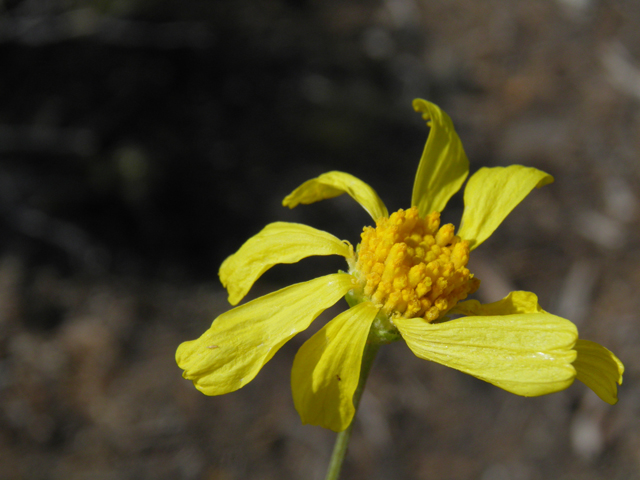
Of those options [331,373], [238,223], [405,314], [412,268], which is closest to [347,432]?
[331,373]

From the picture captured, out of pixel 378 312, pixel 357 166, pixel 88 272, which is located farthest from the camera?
pixel 357 166

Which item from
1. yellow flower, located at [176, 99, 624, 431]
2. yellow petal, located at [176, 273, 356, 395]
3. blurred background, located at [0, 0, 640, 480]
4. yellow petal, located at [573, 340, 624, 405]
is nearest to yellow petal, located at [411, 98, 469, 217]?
yellow flower, located at [176, 99, 624, 431]

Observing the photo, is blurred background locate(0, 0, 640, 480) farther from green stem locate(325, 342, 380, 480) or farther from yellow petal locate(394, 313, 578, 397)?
yellow petal locate(394, 313, 578, 397)

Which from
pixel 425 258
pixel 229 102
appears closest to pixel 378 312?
pixel 425 258

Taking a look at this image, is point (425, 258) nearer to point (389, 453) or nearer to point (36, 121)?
point (389, 453)

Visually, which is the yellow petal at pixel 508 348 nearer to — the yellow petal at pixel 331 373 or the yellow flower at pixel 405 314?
the yellow flower at pixel 405 314

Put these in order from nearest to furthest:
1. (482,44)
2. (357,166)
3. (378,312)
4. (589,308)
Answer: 1. (378,312)
2. (589,308)
3. (357,166)
4. (482,44)
